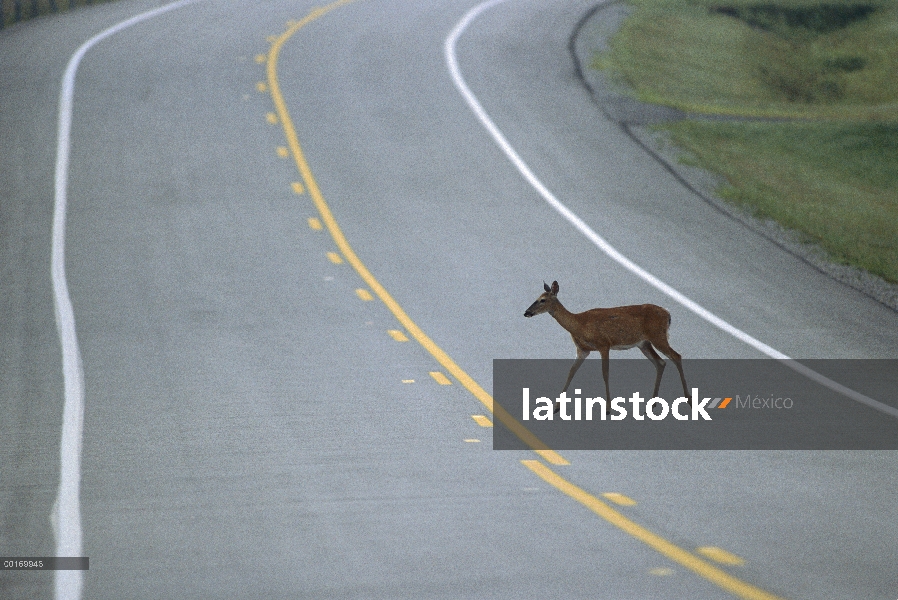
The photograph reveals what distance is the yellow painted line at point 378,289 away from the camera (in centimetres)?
1160

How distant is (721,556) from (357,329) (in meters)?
7.88

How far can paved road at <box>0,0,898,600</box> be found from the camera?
27.8 feet

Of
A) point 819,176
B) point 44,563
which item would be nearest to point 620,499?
point 44,563

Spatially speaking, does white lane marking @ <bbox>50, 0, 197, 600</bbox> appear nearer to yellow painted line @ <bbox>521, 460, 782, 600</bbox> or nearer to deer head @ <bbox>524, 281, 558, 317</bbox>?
yellow painted line @ <bbox>521, 460, 782, 600</bbox>

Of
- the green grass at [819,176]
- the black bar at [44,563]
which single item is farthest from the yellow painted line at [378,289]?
the green grass at [819,176]

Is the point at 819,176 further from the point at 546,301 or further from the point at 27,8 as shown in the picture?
the point at 27,8

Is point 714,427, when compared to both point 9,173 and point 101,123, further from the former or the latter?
point 101,123

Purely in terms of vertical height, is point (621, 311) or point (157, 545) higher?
point (621, 311)

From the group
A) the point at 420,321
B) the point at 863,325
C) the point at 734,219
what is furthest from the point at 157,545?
the point at 734,219

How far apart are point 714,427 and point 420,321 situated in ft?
16.3

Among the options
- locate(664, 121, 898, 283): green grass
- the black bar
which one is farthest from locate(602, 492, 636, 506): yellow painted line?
locate(664, 121, 898, 283): green grass

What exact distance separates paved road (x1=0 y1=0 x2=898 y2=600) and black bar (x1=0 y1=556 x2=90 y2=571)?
19cm

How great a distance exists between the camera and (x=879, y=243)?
20.5m

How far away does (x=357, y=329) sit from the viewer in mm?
15430
